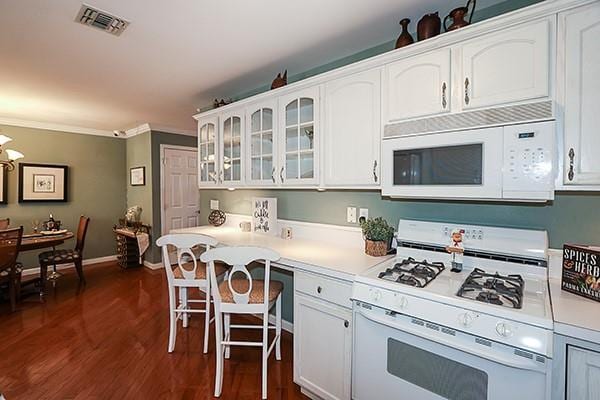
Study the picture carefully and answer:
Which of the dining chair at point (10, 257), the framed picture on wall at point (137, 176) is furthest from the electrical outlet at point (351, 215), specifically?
the framed picture on wall at point (137, 176)

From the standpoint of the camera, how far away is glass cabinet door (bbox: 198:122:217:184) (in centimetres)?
325

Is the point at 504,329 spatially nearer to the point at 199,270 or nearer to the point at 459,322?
the point at 459,322

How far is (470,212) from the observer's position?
6.02 feet

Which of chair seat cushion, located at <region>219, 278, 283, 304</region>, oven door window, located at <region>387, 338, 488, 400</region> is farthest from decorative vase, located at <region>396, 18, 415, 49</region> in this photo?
chair seat cushion, located at <region>219, 278, 283, 304</region>

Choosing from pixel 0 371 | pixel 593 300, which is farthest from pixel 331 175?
pixel 0 371

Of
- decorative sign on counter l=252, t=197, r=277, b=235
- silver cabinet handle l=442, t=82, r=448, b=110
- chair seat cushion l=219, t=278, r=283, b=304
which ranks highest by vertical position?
silver cabinet handle l=442, t=82, r=448, b=110

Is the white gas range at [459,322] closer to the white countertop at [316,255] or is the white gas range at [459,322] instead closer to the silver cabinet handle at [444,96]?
the white countertop at [316,255]

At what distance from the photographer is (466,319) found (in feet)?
4.02

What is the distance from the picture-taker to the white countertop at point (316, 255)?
176 cm

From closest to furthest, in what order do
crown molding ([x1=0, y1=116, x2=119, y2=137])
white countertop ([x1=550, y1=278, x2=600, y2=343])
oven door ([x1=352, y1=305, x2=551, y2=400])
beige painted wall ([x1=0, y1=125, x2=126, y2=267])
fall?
1. white countertop ([x1=550, y1=278, x2=600, y2=343])
2. oven door ([x1=352, y1=305, x2=551, y2=400])
3. crown molding ([x1=0, y1=116, x2=119, y2=137])
4. beige painted wall ([x1=0, y1=125, x2=126, y2=267])

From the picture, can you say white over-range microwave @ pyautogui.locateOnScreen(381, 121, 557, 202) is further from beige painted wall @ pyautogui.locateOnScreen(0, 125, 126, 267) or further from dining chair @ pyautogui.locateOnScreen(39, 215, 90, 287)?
beige painted wall @ pyautogui.locateOnScreen(0, 125, 126, 267)

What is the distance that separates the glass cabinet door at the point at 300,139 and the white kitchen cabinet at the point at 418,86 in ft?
2.09

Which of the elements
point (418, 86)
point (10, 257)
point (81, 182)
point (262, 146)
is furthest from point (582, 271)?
point (81, 182)

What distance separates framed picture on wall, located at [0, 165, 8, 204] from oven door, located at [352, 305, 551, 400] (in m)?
5.46
